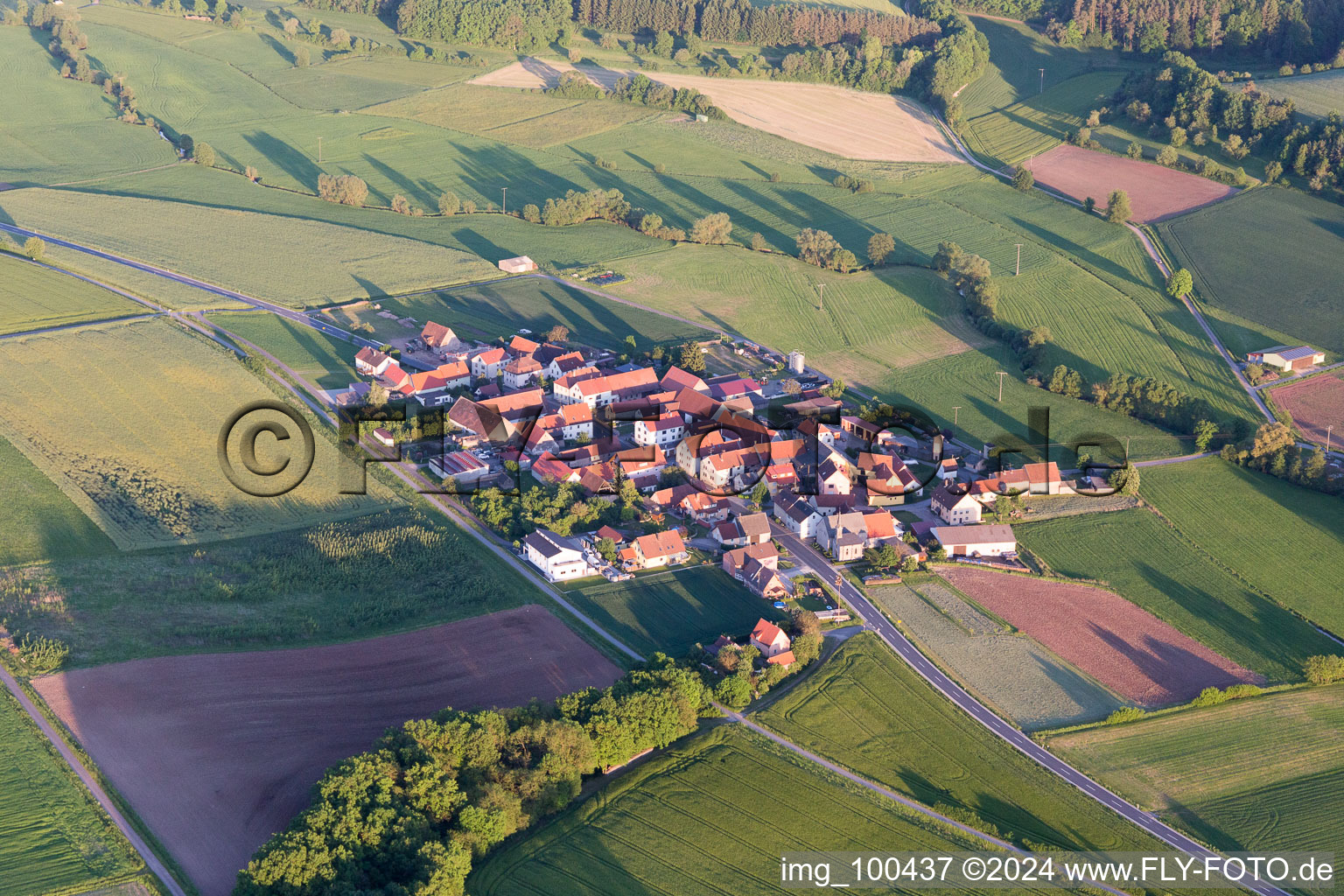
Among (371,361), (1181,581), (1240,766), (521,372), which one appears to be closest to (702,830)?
(1240,766)

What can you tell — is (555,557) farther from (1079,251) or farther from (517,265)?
(1079,251)

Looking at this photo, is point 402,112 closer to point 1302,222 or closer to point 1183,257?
point 1183,257

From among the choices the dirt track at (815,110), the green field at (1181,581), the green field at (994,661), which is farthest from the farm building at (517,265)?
the green field at (994,661)

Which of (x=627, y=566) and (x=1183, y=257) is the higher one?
(x=1183, y=257)

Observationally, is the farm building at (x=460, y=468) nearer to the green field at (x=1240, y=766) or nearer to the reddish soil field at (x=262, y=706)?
the reddish soil field at (x=262, y=706)

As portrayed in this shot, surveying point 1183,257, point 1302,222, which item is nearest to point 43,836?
point 1183,257

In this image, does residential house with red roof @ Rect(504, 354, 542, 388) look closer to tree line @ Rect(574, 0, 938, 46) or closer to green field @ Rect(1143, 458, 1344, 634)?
green field @ Rect(1143, 458, 1344, 634)

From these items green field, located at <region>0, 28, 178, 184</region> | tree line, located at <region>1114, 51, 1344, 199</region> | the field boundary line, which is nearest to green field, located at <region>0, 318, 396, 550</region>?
the field boundary line
